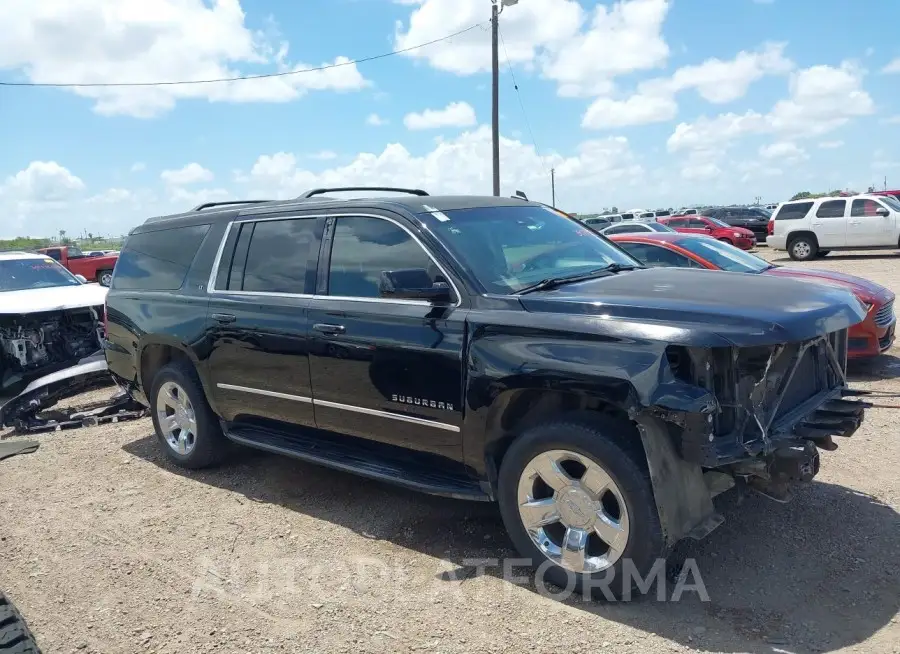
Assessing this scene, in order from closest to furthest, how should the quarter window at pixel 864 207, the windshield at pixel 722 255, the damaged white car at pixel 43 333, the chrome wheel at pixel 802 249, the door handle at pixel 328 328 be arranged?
the door handle at pixel 328 328 → the windshield at pixel 722 255 → the damaged white car at pixel 43 333 → the quarter window at pixel 864 207 → the chrome wheel at pixel 802 249

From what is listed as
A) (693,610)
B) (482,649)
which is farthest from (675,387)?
(482,649)

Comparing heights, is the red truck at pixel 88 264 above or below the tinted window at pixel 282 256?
below

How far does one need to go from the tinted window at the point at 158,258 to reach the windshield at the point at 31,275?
4.58m

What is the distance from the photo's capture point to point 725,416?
3.26 m

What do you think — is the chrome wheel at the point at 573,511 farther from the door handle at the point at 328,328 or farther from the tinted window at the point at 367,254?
the door handle at the point at 328,328

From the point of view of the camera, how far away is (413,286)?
12.6ft

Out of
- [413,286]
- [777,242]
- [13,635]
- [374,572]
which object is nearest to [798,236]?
[777,242]

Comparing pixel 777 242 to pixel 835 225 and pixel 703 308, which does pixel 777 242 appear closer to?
pixel 835 225

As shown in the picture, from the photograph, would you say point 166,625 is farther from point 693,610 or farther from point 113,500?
point 693,610

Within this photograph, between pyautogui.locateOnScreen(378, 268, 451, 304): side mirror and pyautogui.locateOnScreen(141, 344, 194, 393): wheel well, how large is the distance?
2.50 meters

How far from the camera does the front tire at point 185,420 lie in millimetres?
5547

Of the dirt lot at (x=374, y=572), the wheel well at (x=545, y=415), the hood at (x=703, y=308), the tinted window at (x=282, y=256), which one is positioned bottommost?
the dirt lot at (x=374, y=572)

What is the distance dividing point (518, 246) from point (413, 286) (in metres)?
0.85

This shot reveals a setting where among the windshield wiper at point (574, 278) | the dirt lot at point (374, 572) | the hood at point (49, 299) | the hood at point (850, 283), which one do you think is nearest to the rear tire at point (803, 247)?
the hood at point (850, 283)
